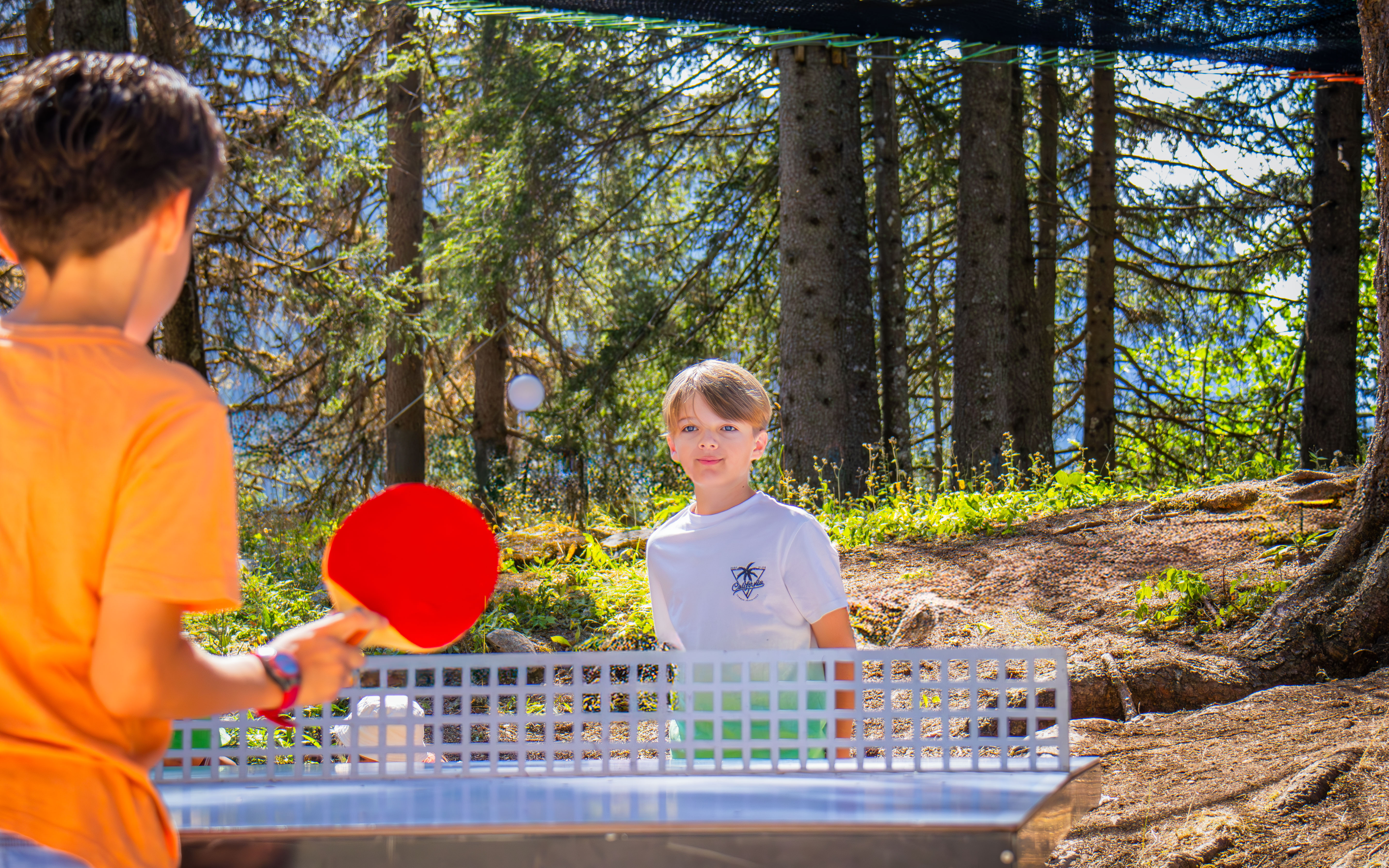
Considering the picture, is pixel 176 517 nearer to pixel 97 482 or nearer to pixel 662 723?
pixel 97 482

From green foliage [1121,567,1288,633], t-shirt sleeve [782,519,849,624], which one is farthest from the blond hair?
green foliage [1121,567,1288,633]

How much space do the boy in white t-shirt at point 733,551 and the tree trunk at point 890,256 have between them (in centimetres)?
823

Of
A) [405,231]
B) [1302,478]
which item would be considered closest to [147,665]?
[1302,478]

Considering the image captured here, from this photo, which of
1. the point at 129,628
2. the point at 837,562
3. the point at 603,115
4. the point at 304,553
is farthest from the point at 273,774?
the point at 603,115

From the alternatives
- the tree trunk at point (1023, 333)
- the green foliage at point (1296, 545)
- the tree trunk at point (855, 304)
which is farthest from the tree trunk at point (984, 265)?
the green foliage at point (1296, 545)

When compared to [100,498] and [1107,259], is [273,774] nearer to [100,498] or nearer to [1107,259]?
[100,498]

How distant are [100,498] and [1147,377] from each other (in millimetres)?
15375

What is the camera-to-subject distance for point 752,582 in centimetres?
263

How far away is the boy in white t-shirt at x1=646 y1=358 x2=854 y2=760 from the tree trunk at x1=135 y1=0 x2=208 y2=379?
6.30 m

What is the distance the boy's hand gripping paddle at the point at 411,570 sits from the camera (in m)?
1.44

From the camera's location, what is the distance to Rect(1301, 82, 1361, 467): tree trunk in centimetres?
995

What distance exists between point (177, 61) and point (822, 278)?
267 inches

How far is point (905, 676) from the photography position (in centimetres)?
465

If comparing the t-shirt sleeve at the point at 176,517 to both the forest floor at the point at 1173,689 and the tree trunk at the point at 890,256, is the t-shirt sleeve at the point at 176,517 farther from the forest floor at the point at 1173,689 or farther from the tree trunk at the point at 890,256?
the tree trunk at the point at 890,256
